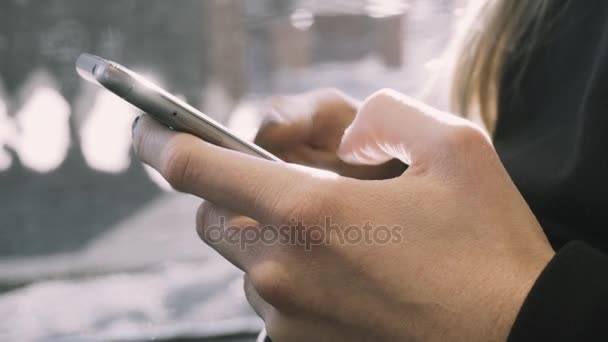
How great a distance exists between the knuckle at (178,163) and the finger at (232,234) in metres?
0.03

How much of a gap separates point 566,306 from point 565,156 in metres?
0.19

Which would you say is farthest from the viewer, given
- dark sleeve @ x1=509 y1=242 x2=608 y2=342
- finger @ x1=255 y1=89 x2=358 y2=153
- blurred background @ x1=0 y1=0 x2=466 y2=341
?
blurred background @ x1=0 y1=0 x2=466 y2=341

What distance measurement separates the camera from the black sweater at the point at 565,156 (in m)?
0.28

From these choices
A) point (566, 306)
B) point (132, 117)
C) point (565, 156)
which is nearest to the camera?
point (566, 306)

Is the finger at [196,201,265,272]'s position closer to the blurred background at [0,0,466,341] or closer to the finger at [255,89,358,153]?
the finger at [255,89,358,153]

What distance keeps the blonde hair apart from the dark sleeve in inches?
11.9

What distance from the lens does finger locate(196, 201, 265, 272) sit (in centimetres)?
35

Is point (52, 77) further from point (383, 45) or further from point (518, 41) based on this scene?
point (518, 41)

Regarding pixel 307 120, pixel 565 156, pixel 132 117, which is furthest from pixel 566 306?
pixel 132 117

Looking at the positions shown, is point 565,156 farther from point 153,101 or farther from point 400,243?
point 153,101

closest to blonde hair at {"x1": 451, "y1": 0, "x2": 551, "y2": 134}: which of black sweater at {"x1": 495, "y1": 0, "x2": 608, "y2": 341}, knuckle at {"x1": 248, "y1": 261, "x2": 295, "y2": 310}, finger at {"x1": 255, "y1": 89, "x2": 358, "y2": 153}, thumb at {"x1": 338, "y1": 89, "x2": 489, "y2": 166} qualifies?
black sweater at {"x1": 495, "y1": 0, "x2": 608, "y2": 341}

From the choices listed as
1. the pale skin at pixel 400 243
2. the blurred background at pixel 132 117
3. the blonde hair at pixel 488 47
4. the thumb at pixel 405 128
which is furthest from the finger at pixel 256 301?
the blurred background at pixel 132 117

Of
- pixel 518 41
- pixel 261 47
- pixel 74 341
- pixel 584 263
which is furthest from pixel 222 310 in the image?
pixel 584 263

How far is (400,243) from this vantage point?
317 mm
